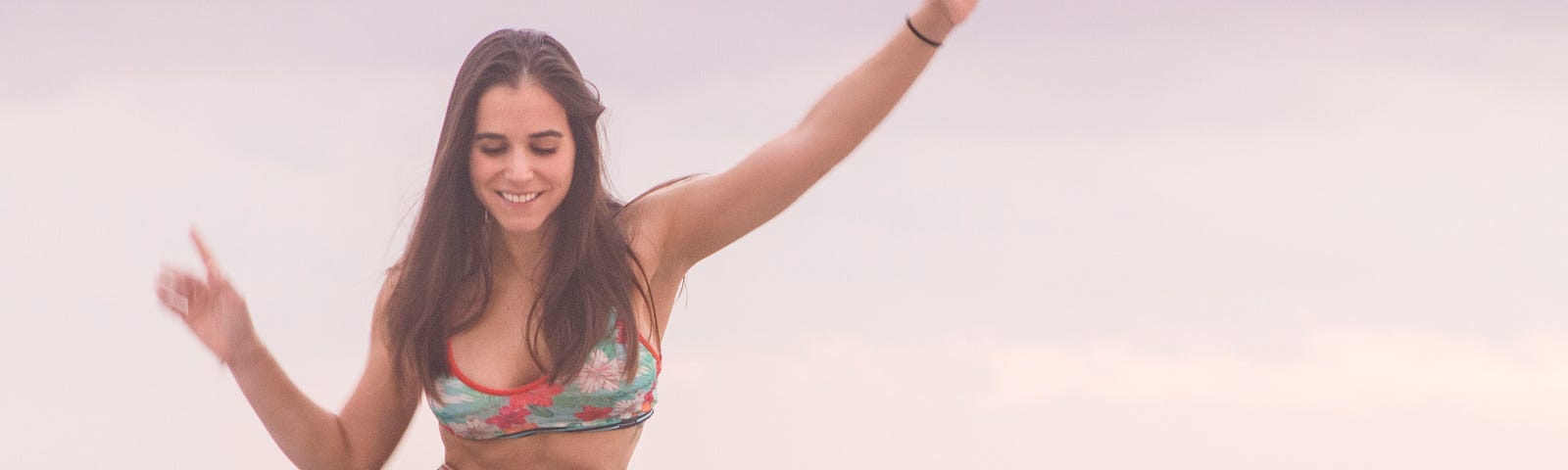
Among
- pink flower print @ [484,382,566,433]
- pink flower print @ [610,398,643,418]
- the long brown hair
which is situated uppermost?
the long brown hair

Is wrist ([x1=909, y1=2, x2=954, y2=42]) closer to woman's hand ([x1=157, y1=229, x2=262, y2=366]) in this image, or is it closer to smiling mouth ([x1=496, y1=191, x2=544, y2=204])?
smiling mouth ([x1=496, y1=191, x2=544, y2=204])

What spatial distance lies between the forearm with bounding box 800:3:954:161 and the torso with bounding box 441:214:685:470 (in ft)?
1.49

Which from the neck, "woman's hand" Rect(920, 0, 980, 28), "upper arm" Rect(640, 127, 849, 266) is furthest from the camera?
the neck

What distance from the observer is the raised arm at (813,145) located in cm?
339

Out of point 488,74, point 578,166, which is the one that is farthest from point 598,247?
point 488,74

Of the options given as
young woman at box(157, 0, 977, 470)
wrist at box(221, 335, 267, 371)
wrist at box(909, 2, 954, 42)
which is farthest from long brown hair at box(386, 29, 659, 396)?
wrist at box(909, 2, 954, 42)

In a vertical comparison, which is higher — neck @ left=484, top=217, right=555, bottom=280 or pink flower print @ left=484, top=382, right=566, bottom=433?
neck @ left=484, top=217, right=555, bottom=280

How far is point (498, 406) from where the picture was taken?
353 cm

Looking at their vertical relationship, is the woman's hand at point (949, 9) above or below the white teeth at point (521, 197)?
above

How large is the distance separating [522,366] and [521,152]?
0.43 metres

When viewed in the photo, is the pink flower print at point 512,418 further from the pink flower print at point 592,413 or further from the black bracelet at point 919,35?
the black bracelet at point 919,35

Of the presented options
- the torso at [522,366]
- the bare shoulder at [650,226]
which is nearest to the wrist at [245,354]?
the torso at [522,366]

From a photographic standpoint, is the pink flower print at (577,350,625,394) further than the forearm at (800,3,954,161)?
Yes

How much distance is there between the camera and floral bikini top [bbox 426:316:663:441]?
352 cm
